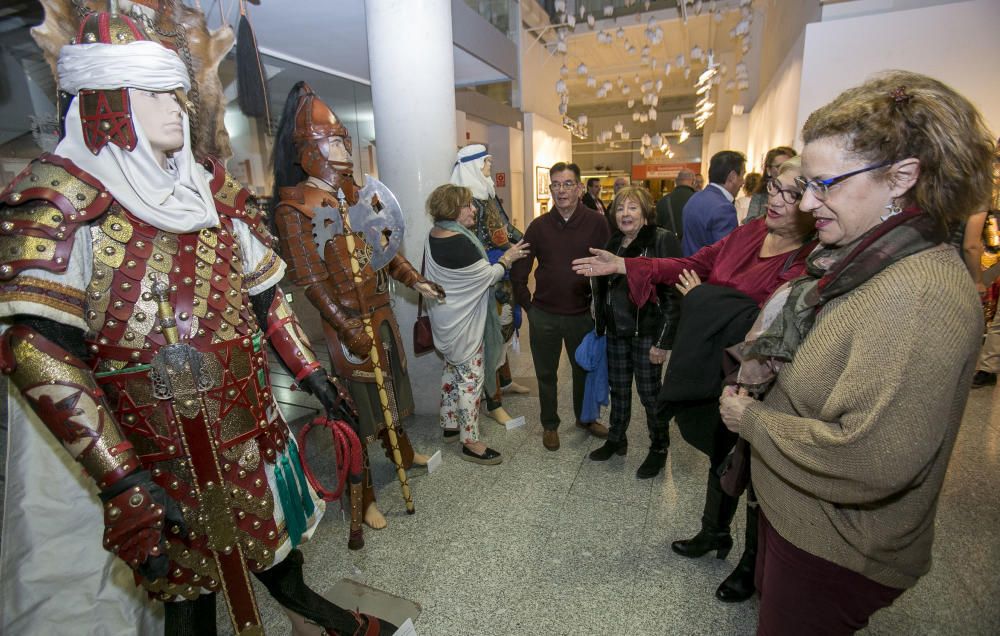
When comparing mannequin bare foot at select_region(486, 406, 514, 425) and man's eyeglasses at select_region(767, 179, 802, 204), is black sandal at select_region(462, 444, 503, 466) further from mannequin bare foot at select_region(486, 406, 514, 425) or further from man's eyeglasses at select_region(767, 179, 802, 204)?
man's eyeglasses at select_region(767, 179, 802, 204)

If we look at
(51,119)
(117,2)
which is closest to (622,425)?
(117,2)

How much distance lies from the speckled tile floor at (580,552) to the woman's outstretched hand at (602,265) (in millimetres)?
1271

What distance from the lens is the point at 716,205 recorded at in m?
3.35

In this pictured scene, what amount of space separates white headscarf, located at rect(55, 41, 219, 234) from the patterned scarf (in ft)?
4.80

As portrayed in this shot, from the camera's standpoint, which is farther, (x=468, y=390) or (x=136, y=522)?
(x=468, y=390)

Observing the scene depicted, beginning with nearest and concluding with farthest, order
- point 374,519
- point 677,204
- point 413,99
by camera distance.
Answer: point 374,519, point 413,99, point 677,204

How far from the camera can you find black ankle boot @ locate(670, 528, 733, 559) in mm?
2164

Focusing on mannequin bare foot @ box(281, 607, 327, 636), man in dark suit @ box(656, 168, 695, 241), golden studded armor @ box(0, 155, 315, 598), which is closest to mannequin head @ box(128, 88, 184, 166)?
golden studded armor @ box(0, 155, 315, 598)

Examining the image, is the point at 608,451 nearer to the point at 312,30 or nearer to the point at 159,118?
the point at 159,118

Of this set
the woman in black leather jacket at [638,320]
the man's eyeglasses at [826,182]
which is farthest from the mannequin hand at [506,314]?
the man's eyeglasses at [826,182]

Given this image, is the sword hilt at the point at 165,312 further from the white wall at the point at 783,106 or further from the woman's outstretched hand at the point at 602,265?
the white wall at the point at 783,106

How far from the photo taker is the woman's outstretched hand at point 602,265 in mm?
2322

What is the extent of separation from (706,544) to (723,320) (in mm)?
1127

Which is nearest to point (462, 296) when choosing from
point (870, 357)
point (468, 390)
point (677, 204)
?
point (468, 390)
